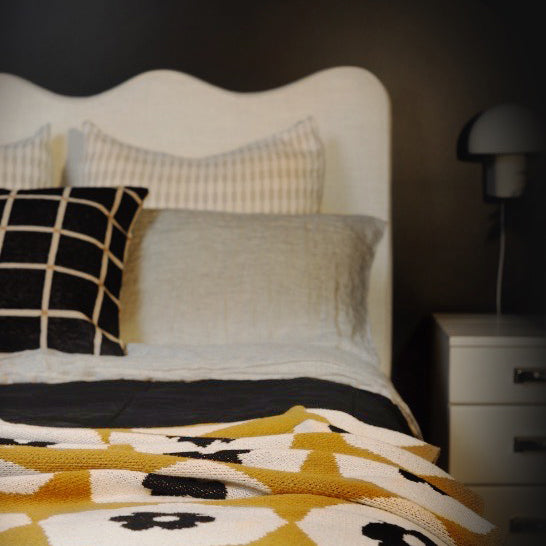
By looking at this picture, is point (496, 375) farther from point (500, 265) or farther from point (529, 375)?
point (500, 265)

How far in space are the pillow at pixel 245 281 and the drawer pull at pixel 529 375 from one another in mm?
365

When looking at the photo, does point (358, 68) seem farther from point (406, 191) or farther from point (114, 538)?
point (114, 538)

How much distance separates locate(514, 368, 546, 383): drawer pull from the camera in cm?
193

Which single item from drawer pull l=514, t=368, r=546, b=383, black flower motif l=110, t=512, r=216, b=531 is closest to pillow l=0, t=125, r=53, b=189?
drawer pull l=514, t=368, r=546, b=383

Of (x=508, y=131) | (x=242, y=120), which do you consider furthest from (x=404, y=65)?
(x=242, y=120)

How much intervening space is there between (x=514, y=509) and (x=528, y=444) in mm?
157

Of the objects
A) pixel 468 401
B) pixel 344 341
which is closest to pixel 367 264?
pixel 344 341

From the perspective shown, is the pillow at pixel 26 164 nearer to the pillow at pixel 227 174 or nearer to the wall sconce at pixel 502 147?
the pillow at pixel 227 174

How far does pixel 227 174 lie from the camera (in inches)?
82.4

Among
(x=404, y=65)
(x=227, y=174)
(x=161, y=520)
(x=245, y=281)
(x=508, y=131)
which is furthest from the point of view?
(x=404, y=65)

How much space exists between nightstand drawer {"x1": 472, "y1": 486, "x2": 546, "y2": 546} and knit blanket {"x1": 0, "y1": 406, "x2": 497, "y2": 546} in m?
1.07

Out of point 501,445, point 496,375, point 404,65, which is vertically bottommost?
point 501,445

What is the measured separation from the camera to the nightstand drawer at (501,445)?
76.7 inches

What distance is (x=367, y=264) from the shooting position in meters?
1.95
